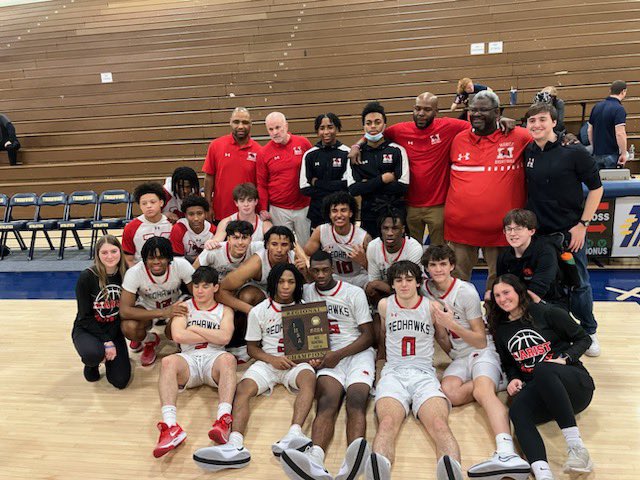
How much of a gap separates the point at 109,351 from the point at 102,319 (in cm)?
24

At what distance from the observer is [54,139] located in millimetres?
9688

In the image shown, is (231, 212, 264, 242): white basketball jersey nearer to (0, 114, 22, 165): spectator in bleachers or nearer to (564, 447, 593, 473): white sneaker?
(564, 447, 593, 473): white sneaker

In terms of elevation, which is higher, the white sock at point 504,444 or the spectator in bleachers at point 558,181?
the spectator in bleachers at point 558,181

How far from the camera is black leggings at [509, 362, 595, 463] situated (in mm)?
2287

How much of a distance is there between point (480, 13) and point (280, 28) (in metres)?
4.02

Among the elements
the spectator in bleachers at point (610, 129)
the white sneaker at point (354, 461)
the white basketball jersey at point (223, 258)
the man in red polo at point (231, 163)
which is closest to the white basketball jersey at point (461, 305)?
the white sneaker at point (354, 461)

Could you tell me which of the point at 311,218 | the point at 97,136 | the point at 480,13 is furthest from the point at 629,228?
the point at 97,136

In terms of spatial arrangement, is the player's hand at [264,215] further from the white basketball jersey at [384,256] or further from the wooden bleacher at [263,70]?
the wooden bleacher at [263,70]

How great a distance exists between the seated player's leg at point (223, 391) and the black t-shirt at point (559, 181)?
2069mm

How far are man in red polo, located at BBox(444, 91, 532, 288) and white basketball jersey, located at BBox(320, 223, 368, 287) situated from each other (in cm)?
67

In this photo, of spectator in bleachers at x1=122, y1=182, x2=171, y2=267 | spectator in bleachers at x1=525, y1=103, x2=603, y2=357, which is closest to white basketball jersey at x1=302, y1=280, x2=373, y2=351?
spectator in bleachers at x1=525, y1=103, x2=603, y2=357

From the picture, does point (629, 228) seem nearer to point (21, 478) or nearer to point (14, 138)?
point (21, 478)

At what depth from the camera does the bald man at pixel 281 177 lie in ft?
13.2

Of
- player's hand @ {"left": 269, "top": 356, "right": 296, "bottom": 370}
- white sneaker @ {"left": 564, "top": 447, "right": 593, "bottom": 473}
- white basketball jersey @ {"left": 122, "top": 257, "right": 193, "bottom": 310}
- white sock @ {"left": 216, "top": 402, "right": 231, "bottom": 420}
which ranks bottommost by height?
white sneaker @ {"left": 564, "top": 447, "right": 593, "bottom": 473}
